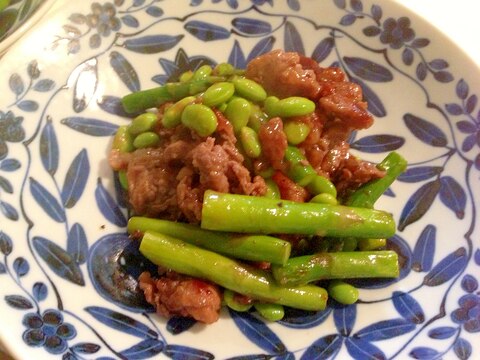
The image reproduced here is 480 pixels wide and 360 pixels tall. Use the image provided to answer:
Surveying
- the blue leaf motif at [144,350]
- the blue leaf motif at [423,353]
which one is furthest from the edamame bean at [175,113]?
the blue leaf motif at [423,353]

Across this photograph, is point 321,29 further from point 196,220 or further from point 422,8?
point 196,220

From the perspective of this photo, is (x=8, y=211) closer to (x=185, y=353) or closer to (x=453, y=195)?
(x=185, y=353)

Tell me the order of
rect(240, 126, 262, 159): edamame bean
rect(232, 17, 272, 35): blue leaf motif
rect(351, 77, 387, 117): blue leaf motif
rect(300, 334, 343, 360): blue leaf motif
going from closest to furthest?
1. rect(300, 334, 343, 360): blue leaf motif
2. rect(240, 126, 262, 159): edamame bean
3. rect(351, 77, 387, 117): blue leaf motif
4. rect(232, 17, 272, 35): blue leaf motif

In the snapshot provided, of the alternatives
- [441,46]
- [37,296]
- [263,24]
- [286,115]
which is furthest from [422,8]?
[37,296]

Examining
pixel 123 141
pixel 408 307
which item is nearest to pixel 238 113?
pixel 123 141

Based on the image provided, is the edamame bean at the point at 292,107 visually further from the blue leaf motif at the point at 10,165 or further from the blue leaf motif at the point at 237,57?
the blue leaf motif at the point at 10,165

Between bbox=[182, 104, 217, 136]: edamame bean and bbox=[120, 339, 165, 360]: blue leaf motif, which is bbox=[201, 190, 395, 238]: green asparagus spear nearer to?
bbox=[182, 104, 217, 136]: edamame bean

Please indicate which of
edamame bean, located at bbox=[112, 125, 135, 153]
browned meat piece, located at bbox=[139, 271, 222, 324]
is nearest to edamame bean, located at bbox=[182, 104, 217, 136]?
edamame bean, located at bbox=[112, 125, 135, 153]
